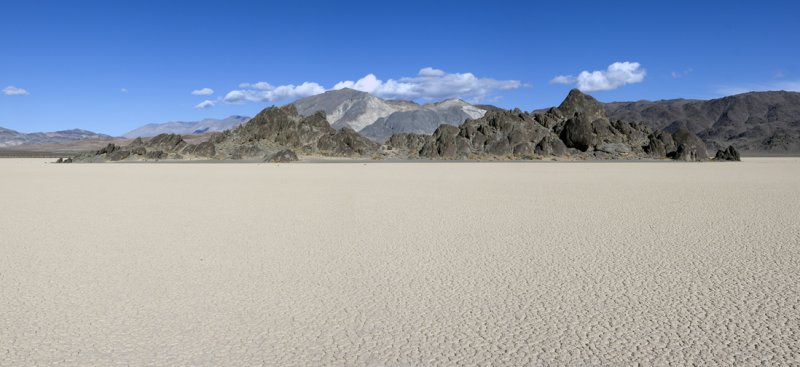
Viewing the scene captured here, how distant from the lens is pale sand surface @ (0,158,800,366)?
4453mm

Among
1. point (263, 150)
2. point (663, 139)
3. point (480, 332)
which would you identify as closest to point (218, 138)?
point (263, 150)

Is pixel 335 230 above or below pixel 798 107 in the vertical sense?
below

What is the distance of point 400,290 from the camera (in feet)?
20.4

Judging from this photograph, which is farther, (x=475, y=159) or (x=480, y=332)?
(x=475, y=159)

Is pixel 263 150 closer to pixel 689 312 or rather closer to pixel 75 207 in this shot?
pixel 75 207

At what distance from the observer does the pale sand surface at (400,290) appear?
4453 mm

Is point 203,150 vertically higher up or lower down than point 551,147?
higher up

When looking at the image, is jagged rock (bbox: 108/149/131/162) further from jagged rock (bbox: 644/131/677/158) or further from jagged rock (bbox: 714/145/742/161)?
jagged rock (bbox: 714/145/742/161)

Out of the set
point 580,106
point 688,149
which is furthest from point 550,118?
point 688,149

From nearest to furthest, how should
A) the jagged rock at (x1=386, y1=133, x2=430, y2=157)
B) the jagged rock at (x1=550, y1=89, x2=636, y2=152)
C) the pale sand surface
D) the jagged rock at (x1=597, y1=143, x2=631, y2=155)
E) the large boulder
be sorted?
the pale sand surface < the large boulder < the jagged rock at (x1=597, y1=143, x2=631, y2=155) < the jagged rock at (x1=550, y1=89, x2=636, y2=152) < the jagged rock at (x1=386, y1=133, x2=430, y2=157)

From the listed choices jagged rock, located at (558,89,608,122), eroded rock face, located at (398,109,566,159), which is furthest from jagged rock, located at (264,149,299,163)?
jagged rock, located at (558,89,608,122)

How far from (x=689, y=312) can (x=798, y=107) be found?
238 metres

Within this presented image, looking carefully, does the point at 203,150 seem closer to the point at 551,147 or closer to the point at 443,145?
the point at 443,145

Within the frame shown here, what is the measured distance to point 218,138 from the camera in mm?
84062
